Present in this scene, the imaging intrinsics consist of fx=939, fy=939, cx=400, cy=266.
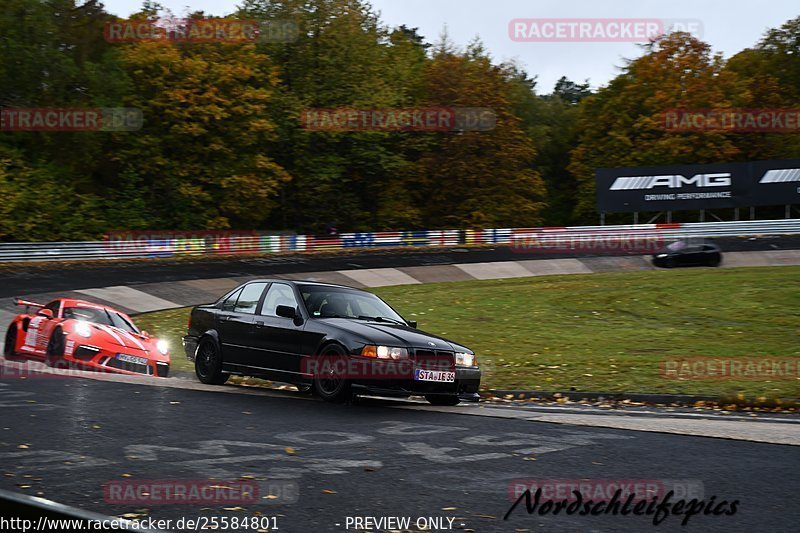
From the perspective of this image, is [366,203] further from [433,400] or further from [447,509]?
[447,509]

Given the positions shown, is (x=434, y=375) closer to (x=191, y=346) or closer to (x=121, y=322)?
(x=191, y=346)

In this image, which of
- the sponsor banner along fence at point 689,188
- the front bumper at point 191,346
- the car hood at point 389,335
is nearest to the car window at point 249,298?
the front bumper at point 191,346

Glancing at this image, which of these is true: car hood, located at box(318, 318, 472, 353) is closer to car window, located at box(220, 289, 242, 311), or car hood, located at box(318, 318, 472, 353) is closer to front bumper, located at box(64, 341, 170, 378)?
car window, located at box(220, 289, 242, 311)

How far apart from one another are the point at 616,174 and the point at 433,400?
41382 mm

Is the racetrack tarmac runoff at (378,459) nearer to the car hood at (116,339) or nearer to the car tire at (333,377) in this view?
the car tire at (333,377)

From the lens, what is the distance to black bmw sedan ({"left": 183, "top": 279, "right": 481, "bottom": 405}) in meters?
10.4

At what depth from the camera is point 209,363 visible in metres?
12.7

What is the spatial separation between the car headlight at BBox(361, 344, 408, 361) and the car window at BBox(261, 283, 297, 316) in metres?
1.69

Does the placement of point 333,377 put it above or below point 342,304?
below

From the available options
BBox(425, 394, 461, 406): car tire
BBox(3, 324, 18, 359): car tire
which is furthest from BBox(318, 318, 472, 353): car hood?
BBox(3, 324, 18, 359): car tire

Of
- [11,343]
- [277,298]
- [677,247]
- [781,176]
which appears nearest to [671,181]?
[781,176]

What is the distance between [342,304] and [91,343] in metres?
4.55

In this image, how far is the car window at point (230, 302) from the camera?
12695 millimetres

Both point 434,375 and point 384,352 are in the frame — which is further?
point 434,375
